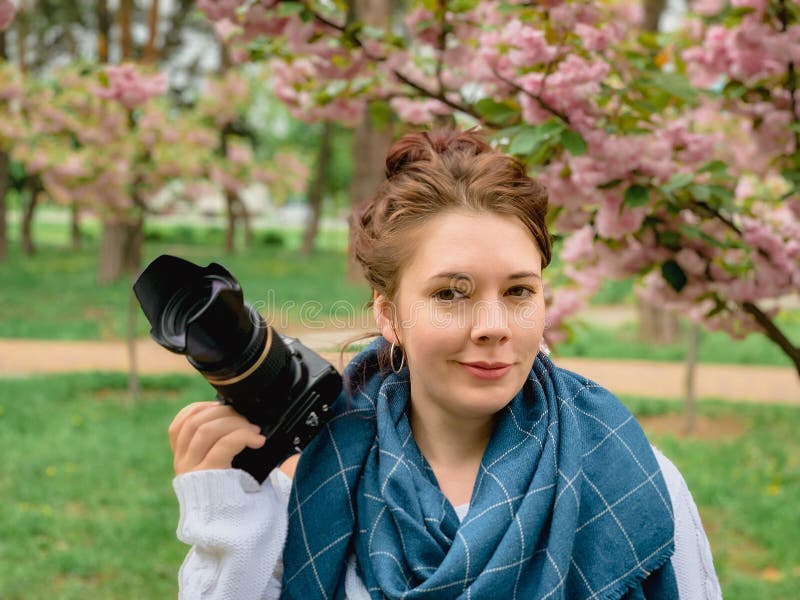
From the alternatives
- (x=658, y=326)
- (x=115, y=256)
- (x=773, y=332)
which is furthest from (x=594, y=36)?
(x=115, y=256)

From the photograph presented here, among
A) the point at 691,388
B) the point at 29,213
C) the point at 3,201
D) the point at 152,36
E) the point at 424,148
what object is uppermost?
A: the point at 152,36

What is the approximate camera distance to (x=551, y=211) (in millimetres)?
2500

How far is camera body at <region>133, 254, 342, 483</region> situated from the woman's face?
18 cm

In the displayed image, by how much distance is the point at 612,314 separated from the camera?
501 inches

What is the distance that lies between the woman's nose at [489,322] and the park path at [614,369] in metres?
5.51

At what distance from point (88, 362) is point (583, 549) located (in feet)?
23.7

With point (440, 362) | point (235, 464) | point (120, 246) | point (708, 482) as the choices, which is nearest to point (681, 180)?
point (440, 362)

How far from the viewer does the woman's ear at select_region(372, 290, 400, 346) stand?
59.1 inches

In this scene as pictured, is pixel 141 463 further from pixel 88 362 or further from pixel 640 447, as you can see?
pixel 640 447

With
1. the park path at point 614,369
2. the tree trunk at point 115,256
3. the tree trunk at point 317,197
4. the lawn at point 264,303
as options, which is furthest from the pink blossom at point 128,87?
the tree trunk at point 317,197

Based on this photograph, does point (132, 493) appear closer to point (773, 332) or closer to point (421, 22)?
point (421, 22)

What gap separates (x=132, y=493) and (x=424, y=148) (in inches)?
139

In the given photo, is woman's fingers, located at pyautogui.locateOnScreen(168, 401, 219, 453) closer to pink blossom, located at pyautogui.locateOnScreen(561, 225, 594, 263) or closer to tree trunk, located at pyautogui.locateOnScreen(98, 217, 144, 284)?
pink blossom, located at pyautogui.locateOnScreen(561, 225, 594, 263)

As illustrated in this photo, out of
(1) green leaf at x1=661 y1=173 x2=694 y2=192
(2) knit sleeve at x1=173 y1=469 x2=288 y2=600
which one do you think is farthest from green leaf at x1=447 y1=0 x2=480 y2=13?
(2) knit sleeve at x1=173 y1=469 x2=288 y2=600
